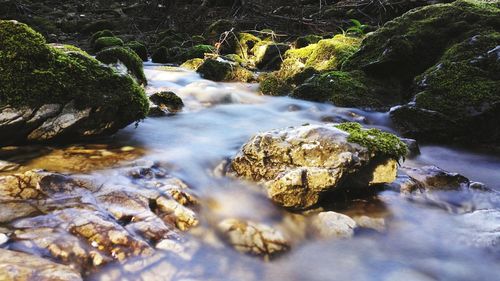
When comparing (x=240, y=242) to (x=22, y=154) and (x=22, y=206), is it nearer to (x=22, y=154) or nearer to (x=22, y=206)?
(x=22, y=206)

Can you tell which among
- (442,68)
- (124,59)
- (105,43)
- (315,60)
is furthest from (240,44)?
(442,68)

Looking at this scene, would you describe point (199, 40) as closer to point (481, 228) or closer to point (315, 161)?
point (315, 161)

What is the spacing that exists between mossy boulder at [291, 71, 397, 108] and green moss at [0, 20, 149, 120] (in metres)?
3.51

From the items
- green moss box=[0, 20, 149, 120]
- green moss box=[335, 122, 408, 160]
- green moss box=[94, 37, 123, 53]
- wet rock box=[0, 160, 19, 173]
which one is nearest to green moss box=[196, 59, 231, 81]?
green moss box=[94, 37, 123, 53]

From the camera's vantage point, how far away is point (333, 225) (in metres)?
3.17

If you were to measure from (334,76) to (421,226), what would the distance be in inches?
169

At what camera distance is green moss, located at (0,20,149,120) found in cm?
362

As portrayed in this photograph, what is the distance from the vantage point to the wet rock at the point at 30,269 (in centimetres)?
199

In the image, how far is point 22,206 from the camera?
2693 millimetres

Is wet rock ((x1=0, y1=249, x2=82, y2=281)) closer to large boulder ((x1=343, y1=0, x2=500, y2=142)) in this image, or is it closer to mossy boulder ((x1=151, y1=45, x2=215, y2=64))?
large boulder ((x1=343, y1=0, x2=500, y2=142))

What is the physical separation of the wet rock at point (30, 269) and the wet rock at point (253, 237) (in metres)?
1.14

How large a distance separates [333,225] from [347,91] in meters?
4.20

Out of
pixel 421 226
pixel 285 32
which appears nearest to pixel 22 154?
pixel 421 226

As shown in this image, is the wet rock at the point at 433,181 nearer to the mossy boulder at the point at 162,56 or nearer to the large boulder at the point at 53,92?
the large boulder at the point at 53,92
